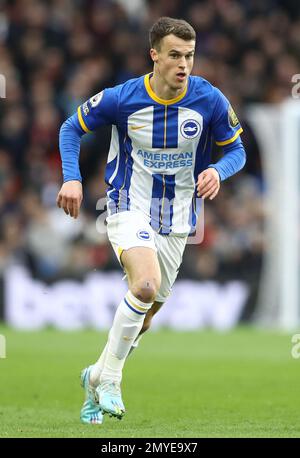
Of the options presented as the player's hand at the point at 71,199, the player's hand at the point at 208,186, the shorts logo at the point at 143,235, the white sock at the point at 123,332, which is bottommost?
the white sock at the point at 123,332

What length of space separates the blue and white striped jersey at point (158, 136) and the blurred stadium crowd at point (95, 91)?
7.87 m

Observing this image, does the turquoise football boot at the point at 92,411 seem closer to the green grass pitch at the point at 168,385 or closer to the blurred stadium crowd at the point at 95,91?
the green grass pitch at the point at 168,385

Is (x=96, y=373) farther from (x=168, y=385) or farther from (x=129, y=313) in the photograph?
(x=168, y=385)

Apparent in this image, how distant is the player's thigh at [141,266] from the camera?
6.84m

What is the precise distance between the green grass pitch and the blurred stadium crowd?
4.81 ft

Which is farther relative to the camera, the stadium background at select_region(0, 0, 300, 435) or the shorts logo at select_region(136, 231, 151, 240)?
the stadium background at select_region(0, 0, 300, 435)

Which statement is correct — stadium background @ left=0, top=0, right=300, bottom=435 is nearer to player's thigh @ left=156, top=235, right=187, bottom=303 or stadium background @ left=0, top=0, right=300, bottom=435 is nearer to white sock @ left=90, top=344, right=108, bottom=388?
player's thigh @ left=156, top=235, right=187, bottom=303

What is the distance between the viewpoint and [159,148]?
7371 mm

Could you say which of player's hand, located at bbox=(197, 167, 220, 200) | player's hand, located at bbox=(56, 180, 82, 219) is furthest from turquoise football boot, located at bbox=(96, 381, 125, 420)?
player's hand, located at bbox=(197, 167, 220, 200)

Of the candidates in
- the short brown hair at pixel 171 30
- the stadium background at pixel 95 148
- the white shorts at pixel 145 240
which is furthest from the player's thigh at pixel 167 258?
the stadium background at pixel 95 148

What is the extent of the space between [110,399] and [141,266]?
2.69 feet

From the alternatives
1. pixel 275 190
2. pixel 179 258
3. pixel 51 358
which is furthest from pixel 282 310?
pixel 179 258

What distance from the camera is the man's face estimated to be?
711 centimetres
